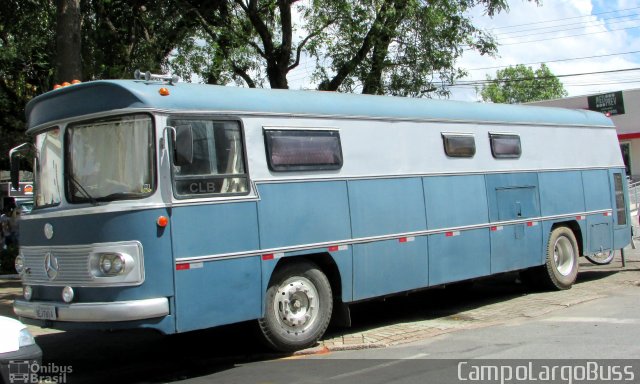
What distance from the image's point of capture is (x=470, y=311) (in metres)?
10.5

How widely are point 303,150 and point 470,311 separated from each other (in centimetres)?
427

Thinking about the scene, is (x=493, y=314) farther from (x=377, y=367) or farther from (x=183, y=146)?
(x=183, y=146)

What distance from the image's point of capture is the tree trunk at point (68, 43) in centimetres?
1093

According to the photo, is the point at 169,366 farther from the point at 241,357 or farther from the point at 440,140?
the point at 440,140

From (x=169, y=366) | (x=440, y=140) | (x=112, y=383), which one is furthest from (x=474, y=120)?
(x=112, y=383)

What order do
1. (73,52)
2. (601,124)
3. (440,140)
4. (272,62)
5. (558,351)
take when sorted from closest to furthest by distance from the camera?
1. (558,351)
2. (440,140)
3. (73,52)
4. (601,124)
5. (272,62)

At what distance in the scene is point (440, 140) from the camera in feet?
32.8

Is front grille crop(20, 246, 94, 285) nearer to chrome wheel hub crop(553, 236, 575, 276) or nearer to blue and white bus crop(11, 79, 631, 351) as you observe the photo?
blue and white bus crop(11, 79, 631, 351)

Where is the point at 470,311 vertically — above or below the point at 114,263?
below

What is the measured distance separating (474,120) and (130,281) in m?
6.35

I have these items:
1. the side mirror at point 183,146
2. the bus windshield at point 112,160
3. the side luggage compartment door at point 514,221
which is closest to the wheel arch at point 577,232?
the side luggage compartment door at point 514,221

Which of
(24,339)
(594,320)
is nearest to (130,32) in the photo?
(24,339)

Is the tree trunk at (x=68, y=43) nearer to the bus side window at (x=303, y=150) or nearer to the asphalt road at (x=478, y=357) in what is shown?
the bus side window at (x=303, y=150)

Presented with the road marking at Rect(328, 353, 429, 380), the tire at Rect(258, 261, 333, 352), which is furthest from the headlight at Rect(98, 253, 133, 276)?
the road marking at Rect(328, 353, 429, 380)
